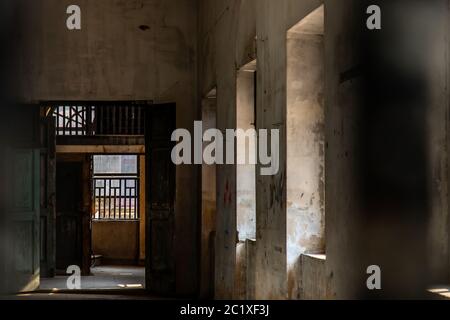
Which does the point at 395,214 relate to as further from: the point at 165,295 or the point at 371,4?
the point at 165,295

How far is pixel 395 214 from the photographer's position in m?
3.69

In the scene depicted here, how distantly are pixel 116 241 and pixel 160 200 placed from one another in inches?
281

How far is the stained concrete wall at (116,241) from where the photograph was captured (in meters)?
16.8

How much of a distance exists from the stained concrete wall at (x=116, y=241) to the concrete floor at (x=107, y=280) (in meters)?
1.69

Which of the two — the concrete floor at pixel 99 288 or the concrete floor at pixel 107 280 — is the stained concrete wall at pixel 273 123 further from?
the concrete floor at pixel 107 280

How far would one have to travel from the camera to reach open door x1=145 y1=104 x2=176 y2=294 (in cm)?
1011

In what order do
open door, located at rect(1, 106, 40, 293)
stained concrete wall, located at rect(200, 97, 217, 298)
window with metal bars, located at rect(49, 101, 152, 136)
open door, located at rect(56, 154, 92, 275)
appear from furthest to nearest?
window with metal bars, located at rect(49, 101, 152, 136), open door, located at rect(56, 154, 92, 275), open door, located at rect(1, 106, 40, 293), stained concrete wall, located at rect(200, 97, 217, 298)

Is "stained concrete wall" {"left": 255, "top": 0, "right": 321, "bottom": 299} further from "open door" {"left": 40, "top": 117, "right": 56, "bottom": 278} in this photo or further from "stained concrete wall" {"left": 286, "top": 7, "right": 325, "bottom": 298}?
"open door" {"left": 40, "top": 117, "right": 56, "bottom": 278}

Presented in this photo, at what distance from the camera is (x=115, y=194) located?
1812 centimetres

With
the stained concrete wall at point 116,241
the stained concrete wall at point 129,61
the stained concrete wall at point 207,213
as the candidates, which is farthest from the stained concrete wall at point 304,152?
the stained concrete wall at point 116,241

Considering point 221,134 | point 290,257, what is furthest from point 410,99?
point 221,134

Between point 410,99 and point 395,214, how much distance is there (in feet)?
1.98

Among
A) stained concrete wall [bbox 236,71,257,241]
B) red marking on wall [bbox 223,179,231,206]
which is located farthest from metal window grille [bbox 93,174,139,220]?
stained concrete wall [bbox 236,71,257,241]

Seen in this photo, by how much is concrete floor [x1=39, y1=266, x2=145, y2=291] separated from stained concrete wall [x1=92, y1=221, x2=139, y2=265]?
1.69 metres
